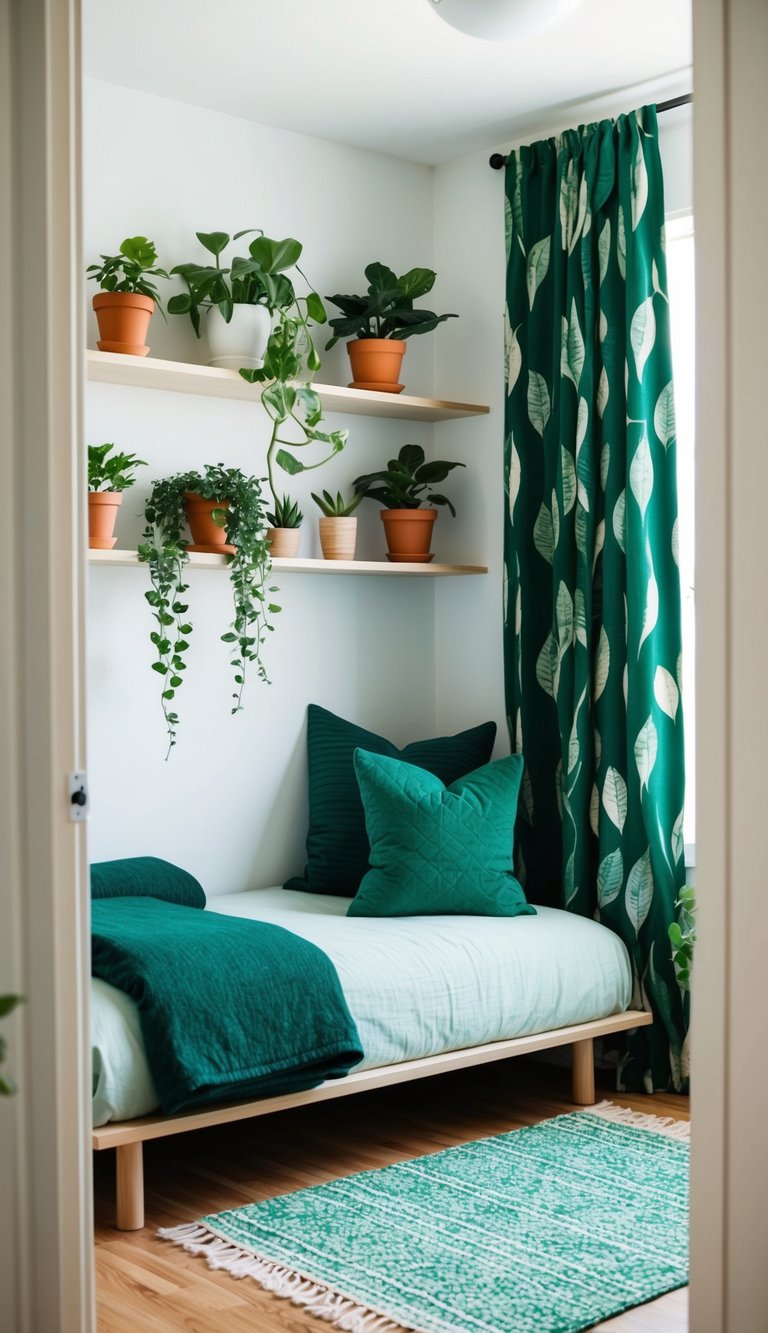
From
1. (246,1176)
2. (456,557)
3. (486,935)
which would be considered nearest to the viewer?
(246,1176)

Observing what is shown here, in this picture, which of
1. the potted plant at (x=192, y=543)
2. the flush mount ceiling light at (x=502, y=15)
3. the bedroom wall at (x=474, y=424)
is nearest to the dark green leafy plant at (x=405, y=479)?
the bedroom wall at (x=474, y=424)

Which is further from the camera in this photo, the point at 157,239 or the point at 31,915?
the point at 157,239

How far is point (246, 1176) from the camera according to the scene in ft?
10.3

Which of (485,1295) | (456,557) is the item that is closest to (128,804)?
(456,557)

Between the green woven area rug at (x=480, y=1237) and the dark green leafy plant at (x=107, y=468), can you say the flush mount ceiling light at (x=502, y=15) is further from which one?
the green woven area rug at (x=480, y=1237)

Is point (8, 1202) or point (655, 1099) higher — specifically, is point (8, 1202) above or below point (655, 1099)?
above

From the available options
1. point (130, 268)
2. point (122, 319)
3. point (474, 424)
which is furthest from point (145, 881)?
point (474, 424)

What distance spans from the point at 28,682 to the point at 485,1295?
1.39 metres

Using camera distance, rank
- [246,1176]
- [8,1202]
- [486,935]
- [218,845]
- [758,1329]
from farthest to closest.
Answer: [218,845], [486,935], [246,1176], [8,1202], [758,1329]

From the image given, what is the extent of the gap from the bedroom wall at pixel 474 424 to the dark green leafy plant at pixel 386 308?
0.23 meters

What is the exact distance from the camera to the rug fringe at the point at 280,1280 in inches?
94.3

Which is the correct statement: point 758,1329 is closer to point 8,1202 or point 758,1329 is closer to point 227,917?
point 8,1202

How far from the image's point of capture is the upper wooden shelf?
3.54m

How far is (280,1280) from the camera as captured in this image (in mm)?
2559
